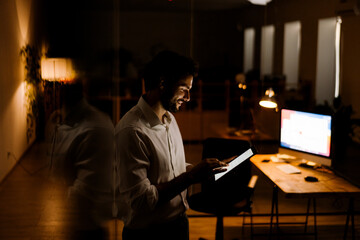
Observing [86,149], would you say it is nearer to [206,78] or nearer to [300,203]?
[300,203]

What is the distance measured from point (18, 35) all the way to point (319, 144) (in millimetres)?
2533

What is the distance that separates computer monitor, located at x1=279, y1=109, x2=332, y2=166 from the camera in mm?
3159

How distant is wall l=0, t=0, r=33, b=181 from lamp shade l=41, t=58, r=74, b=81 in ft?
0.56

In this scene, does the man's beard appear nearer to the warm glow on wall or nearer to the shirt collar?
the shirt collar

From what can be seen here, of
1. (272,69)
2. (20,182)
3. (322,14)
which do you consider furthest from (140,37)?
(20,182)

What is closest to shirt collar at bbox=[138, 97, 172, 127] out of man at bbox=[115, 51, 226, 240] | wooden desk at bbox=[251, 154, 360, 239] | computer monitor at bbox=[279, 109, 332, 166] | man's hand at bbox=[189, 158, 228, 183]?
man at bbox=[115, 51, 226, 240]

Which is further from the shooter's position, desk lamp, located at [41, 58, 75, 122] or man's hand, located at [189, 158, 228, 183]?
desk lamp, located at [41, 58, 75, 122]

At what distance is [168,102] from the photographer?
193cm

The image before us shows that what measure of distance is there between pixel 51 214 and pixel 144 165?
8.32ft

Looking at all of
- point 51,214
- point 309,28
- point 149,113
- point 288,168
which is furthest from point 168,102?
point 309,28

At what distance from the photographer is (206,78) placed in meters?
7.52

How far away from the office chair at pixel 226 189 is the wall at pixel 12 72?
1534mm

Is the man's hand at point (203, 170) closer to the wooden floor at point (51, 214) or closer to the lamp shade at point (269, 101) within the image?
the lamp shade at point (269, 101)

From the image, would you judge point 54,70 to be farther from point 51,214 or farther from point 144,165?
point 144,165
